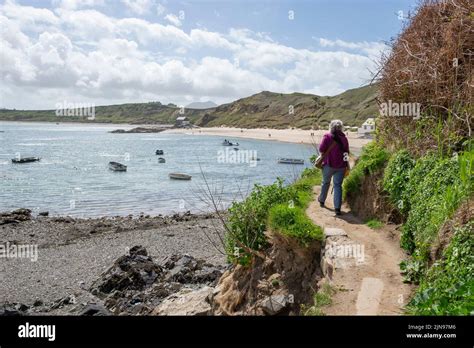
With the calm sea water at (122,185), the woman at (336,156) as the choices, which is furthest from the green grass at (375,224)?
the calm sea water at (122,185)

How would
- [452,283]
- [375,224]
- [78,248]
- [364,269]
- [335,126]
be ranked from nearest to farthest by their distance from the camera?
[452,283], [364,269], [375,224], [335,126], [78,248]

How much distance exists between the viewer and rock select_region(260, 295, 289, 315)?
855 centimetres

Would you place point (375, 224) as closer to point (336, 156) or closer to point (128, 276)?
point (336, 156)

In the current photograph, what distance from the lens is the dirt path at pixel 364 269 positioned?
6844mm

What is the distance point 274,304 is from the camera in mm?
8648

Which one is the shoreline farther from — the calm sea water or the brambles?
the brambles

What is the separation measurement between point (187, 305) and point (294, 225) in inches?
156

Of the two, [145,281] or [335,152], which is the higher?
[335,152]

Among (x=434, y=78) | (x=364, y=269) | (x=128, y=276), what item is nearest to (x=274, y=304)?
(x=364, y=269)

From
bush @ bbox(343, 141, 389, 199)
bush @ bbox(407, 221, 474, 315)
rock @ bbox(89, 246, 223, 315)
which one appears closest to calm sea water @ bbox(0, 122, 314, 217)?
rock @ bbox(89, 246, 223, 315)

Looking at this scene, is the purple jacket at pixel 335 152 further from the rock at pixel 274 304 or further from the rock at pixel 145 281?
the rock at pixel 145 281
